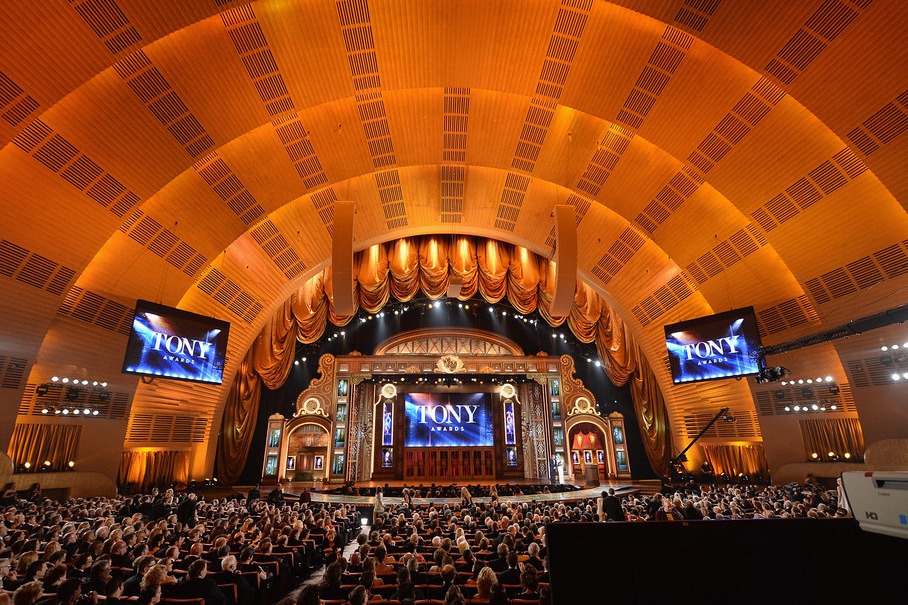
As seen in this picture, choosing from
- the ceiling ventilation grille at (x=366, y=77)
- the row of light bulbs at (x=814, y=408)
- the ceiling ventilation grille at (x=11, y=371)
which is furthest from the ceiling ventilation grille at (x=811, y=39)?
the ceiling ventilation grille at (x=11, y=371)

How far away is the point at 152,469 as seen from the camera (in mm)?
14836

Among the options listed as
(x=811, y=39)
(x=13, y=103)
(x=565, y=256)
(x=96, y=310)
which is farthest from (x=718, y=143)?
(x=96, y=310)

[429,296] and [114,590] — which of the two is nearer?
[114,590]

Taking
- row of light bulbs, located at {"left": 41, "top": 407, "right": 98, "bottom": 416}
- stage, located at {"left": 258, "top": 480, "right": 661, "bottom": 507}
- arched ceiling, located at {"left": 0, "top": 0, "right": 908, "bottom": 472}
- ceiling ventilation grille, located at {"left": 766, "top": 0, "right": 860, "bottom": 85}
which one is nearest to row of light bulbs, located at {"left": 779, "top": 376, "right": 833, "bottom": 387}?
arched ceiling, located at {"left": 0, "top": 0, "right": 908, "bottom": 472}

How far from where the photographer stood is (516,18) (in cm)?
952

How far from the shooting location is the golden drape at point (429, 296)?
62.1 feet

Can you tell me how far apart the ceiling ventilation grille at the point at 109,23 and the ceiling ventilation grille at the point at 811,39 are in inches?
472

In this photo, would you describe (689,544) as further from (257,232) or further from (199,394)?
(199,394)

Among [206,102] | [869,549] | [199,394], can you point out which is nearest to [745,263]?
[869,549]

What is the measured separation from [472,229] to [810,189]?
11.3 m

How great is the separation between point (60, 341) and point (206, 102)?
292 inches

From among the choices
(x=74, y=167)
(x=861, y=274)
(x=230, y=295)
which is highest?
(x=74, y=167)

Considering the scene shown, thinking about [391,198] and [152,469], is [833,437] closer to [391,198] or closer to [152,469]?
[391,198]

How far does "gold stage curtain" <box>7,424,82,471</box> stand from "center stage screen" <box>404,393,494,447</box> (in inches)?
531
